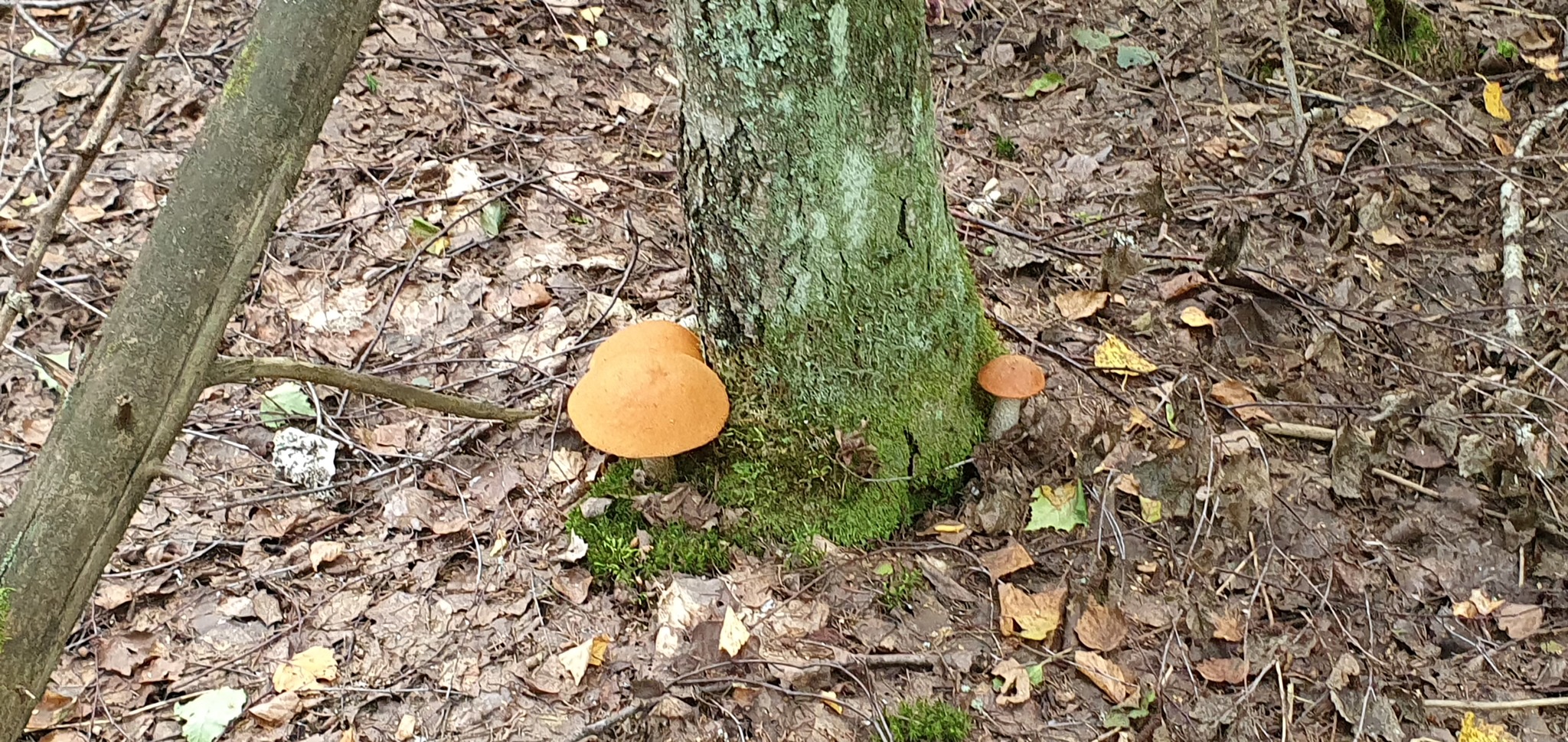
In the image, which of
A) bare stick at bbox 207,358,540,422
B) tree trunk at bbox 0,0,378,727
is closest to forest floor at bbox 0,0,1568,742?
bare stick at bbox 207,358,540,422

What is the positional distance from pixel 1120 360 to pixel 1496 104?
3.12 meters

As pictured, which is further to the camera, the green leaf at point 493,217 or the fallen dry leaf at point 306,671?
the green leaf at point 493,217

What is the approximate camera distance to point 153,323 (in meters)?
2.31

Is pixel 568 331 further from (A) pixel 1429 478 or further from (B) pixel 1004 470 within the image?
(A) pixel 1429 478

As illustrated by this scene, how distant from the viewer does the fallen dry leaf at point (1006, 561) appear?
333cm

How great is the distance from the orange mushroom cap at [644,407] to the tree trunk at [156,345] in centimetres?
105

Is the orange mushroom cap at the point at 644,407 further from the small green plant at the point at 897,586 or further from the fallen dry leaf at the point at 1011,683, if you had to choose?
the fallen dry leaf at the point at 1011,683

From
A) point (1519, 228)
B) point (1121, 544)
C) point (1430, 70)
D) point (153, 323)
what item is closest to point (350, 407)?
point (153, 323)

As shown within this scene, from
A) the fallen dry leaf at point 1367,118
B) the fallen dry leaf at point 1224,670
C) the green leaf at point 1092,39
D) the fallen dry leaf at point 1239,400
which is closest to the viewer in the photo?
the fallen dry leaf at point 1224,670

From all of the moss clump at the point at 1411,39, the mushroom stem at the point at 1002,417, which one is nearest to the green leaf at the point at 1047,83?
the moss clump at the point at 1411,39

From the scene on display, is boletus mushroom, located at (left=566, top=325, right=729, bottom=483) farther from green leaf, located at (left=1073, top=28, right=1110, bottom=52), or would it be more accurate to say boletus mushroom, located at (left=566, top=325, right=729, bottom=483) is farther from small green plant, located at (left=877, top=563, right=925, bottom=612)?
green leaf, located at (left=1073, top=28, right=1110, bottom=52)

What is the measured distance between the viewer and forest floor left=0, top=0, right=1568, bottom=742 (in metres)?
3.09

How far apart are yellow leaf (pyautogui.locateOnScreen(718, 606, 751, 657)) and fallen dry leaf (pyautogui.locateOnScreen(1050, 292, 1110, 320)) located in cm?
210

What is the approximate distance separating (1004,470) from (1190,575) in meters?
0.71
